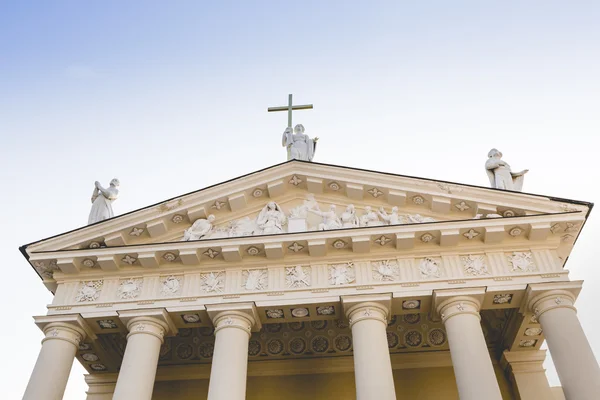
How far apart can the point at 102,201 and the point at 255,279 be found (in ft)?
16.4

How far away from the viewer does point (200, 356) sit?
1655cm

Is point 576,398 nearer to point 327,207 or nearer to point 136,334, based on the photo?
point 327,207

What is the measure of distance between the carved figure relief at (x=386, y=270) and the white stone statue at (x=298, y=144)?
4283 mm

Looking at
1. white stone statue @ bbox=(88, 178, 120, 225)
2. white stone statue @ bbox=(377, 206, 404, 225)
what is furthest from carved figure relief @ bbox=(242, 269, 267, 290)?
white stone statue @ bbox=(88, 178, 120, 225)

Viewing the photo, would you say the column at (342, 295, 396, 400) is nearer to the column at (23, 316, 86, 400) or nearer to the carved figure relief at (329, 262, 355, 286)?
the carved figure relief at (329, 262, 355, 286)

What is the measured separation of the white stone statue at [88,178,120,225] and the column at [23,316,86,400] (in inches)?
120

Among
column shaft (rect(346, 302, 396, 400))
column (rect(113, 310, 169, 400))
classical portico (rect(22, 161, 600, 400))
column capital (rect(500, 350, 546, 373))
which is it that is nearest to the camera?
column shaft (rect(346, 302, 396, 400))

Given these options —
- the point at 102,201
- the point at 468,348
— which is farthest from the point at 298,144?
the point at 468,348

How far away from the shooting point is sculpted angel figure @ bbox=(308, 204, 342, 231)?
14.3m

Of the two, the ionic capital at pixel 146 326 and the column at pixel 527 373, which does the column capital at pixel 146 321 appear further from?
the column at pixel 527 373

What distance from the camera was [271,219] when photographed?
14.7 meters

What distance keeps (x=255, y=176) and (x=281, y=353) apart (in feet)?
16.1

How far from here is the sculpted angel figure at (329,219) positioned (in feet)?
46.9

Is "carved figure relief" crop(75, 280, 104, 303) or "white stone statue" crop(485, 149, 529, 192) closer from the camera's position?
"carved figure relief" crop(75, 280, 104, 303)
